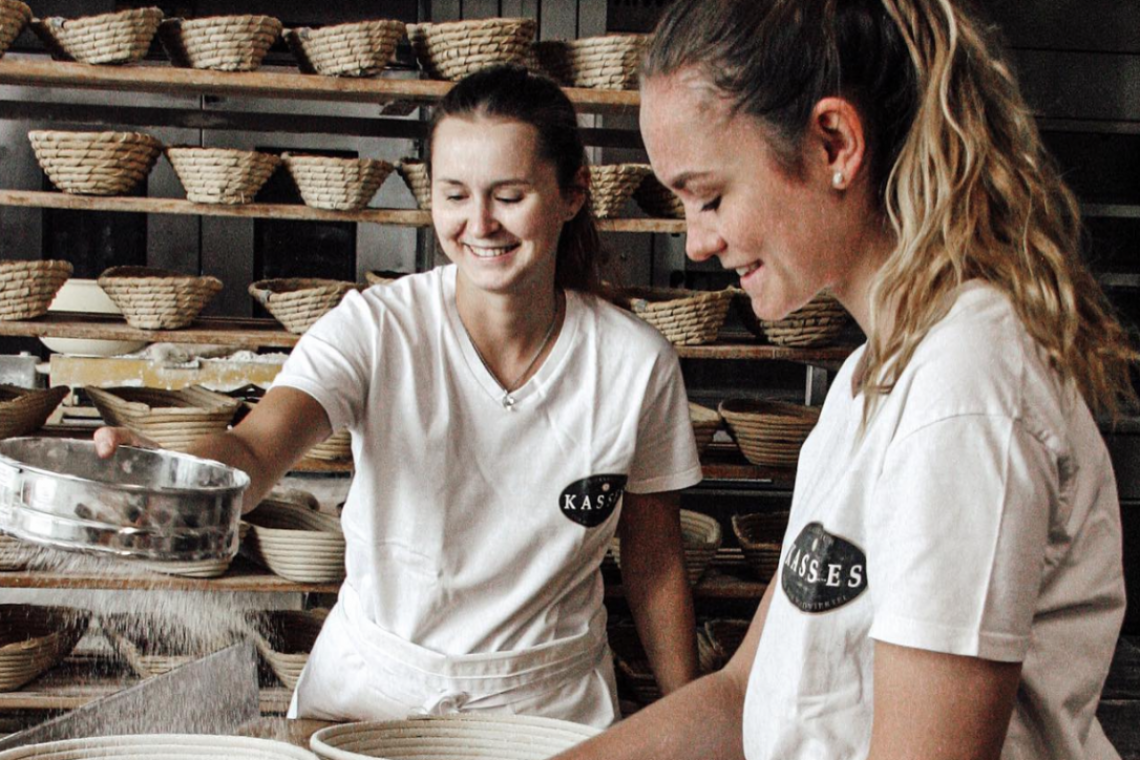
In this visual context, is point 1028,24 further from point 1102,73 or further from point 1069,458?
point 1069,458

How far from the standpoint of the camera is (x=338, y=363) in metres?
1.75

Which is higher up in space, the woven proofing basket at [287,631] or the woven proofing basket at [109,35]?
the woven proofing basket at [109,35]

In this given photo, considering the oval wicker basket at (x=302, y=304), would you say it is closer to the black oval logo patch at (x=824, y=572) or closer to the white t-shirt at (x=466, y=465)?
the white t-shirt at (x=466, y=465)

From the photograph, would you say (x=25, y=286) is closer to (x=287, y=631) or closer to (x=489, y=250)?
(x=287, y=631)

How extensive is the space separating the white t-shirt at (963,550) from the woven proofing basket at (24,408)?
2388 millimetres

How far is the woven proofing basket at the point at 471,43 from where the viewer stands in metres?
2.76

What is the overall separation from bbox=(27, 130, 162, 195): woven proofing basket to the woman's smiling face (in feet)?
4.52

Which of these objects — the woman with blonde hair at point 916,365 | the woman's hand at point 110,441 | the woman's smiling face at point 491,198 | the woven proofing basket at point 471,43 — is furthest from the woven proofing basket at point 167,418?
the woman with blonde hair at point 916,365

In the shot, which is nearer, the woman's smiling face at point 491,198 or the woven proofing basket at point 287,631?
the woman's smiling face at point 491,198

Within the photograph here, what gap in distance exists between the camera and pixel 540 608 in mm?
1758

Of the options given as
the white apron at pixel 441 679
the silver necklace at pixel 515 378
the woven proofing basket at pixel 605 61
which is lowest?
the white apron at pixel 441 679

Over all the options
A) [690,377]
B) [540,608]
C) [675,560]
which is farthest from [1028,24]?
[540,608]

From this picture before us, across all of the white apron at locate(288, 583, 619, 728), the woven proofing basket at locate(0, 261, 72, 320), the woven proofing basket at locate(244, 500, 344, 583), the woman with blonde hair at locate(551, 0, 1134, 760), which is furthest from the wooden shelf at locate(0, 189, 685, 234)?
the woman with blonde hair at locate(551, 0, 1134, 760)

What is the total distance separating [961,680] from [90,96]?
437 centimetres
